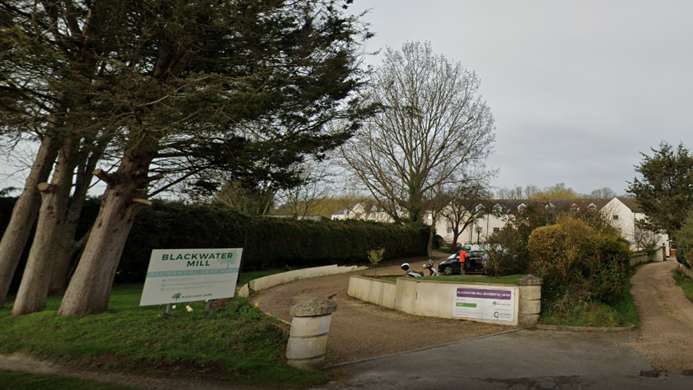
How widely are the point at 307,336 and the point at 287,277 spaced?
43.9ft

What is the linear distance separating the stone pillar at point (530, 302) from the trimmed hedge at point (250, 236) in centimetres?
1217

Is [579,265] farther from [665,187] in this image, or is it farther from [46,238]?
[665,187]

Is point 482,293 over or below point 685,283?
below

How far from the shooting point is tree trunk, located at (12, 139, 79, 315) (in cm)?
892

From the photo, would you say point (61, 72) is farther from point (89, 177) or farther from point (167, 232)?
point (167, 232)

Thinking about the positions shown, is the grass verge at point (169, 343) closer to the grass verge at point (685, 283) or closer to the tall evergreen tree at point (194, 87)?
the tall evergreen tree at point (194, 87)

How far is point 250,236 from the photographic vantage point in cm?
2000

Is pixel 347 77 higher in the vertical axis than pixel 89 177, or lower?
higher

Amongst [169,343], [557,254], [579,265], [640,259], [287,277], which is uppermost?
[640,259]

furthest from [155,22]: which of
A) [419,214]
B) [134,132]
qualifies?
[419,214]

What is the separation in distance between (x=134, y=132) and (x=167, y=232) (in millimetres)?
8829

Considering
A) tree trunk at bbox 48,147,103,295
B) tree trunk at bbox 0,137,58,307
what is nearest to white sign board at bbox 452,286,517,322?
tree trunk at bbox 0,137,58,307

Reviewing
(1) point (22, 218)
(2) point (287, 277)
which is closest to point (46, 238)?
(1) point (22, 218)

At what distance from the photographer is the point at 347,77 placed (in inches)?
431
